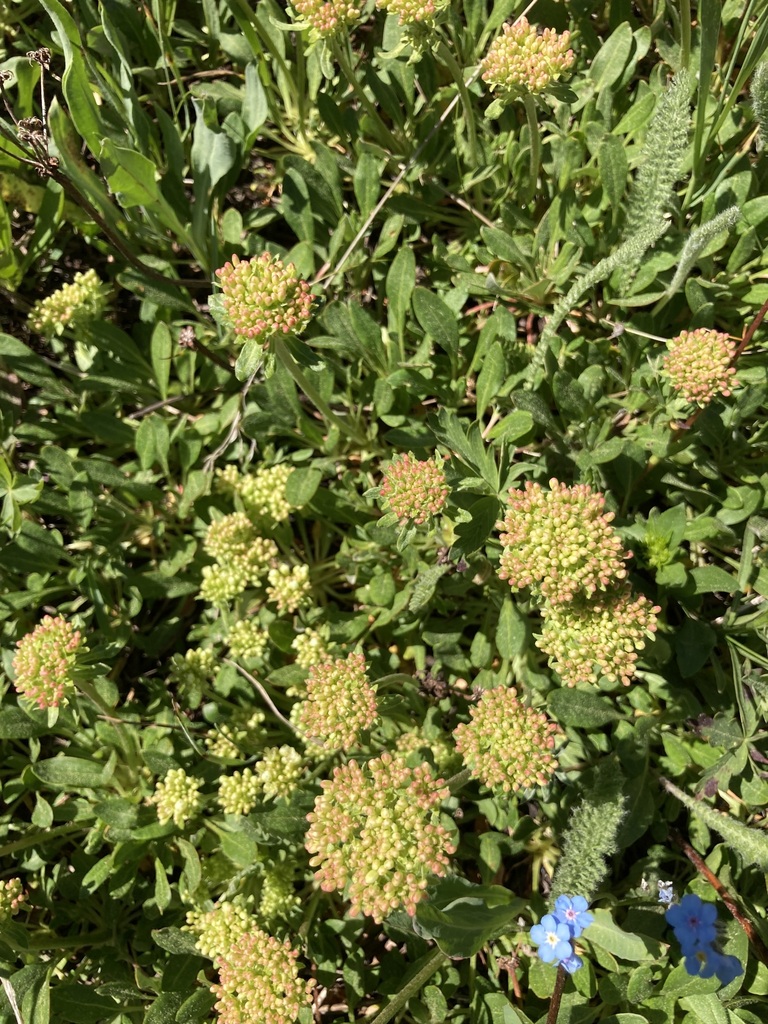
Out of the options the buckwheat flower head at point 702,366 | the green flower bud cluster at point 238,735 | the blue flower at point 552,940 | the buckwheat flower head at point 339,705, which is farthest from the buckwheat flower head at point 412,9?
the blue flower at point 552,940

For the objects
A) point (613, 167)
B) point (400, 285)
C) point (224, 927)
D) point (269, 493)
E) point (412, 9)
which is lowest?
point (224, 927)

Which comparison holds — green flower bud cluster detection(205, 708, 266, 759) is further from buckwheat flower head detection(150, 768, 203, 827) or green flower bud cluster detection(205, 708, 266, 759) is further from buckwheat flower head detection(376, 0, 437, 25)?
buckwheat flower head detection(376, 0, 437, 25)

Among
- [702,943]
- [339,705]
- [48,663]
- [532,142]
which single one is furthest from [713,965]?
[532,142]

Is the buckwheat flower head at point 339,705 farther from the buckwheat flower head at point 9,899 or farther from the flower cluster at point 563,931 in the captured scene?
the buckwheat flower head at point 9,899

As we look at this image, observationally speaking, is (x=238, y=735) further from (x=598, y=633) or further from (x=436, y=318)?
(x=436, y=318)

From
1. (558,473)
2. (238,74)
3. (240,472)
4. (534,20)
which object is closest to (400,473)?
(558,473)
